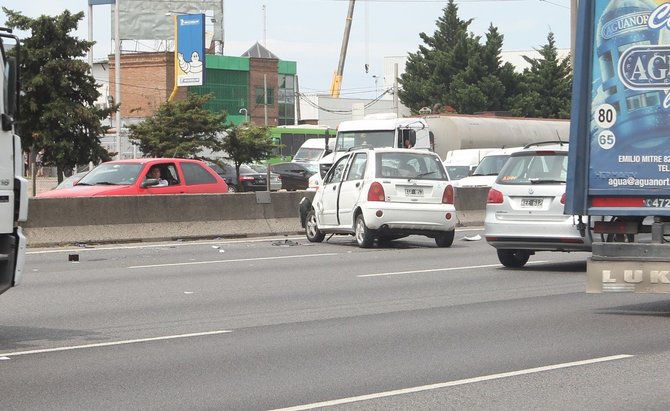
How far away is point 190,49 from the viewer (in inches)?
2470

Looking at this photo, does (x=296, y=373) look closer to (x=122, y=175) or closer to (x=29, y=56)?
(x=122, y=175)

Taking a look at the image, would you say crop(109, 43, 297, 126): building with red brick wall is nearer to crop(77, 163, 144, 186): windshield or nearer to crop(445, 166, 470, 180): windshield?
crop(445, 166, 470, 180): windshield

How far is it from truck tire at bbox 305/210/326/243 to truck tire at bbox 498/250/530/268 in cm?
611

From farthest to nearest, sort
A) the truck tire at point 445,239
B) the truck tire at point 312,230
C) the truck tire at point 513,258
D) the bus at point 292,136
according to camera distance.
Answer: the bus at point 292,136 < the truck tire at point 312,230 < the truck tire at point 445,239 < the truck tire at point 513,258

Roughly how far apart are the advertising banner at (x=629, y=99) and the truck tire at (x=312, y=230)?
1170 cm

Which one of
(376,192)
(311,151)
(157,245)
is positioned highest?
(311,151)

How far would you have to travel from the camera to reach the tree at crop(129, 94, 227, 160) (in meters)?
46.3

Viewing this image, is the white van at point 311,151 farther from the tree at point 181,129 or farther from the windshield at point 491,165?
the windshield at point 491,165

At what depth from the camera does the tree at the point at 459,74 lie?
272ft

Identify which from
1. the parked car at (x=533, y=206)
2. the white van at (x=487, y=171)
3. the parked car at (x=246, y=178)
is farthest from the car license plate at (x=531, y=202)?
the parked car at (x=246, y=178)

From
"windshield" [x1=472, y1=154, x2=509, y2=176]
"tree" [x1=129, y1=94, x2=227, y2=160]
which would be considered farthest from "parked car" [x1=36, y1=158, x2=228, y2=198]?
"tree" [x1=129, y1=94, x2=227, y2=160]

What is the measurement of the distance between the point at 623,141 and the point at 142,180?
13993mm

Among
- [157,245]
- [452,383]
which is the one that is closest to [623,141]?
[452,383]

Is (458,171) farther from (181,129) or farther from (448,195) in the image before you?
(448,195)
